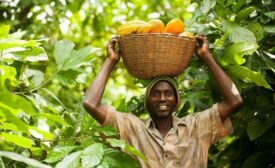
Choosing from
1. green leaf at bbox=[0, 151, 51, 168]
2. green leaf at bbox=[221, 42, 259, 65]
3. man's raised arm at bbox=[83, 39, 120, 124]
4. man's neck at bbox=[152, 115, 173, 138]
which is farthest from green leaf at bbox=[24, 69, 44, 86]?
green leaf at bbox=[0, 151, 51, 168]

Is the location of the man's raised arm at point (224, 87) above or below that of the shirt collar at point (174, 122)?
above

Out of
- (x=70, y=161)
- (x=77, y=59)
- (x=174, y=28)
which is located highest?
(x=174, y=28)

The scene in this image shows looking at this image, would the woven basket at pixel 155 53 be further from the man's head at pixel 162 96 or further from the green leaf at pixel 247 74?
the green leaf at pixel 247 74

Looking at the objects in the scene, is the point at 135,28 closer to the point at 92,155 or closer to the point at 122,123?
the point at 122,123

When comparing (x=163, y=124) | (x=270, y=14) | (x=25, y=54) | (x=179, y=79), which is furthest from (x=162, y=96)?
(x=179, y=79)

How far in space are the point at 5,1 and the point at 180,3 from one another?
9.48 ft

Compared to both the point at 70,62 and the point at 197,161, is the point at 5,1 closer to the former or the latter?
the point at 70,62

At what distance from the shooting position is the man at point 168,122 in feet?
7.97

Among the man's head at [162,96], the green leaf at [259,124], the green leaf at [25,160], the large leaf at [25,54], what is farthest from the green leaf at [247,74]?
the green leaf at [25,160]

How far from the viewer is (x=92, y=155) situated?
2135mm

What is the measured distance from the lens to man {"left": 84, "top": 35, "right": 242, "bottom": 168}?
2428 millimetres

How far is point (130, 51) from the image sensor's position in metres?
2.42

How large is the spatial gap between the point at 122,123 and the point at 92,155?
397mm

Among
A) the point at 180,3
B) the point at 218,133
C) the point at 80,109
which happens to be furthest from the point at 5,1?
the point at 180,3
